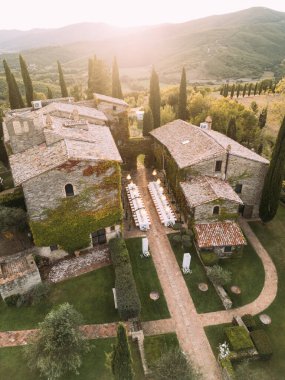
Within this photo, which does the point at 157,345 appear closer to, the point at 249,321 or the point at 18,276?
the point at 249,321

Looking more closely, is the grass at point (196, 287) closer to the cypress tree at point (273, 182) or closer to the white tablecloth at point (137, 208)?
the white tablecloth at point (137, 208)

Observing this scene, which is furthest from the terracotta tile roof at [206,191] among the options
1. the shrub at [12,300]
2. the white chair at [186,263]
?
the shrub at [12,300]

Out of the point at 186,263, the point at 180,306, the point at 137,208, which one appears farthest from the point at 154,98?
the point at 180,306

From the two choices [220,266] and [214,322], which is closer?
[214,322]

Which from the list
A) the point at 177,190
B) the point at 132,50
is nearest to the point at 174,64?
the point at 132,50

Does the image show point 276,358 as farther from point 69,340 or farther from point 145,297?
point 69,340
